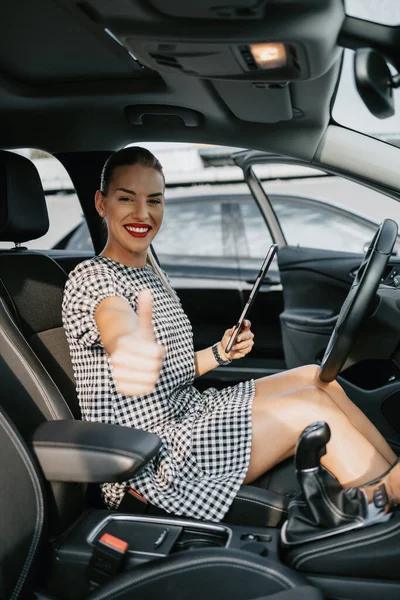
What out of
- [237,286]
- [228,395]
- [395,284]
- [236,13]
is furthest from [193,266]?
[236,13]

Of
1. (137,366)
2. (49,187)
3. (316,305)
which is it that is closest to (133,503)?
(137,366)

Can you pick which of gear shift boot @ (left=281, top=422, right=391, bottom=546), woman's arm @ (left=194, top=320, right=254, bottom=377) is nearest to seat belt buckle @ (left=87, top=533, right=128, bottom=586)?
gear shift boot @ (left=281, top=422, right=391, bottom=546)

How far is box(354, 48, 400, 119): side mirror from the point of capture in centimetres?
126

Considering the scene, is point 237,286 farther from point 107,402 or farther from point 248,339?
point 107,402

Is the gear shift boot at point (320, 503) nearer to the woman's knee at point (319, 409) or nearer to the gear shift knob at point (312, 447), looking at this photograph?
the gear shift knob at point (312, 447)

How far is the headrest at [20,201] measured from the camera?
2002 millimetres

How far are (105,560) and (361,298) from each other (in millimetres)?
913

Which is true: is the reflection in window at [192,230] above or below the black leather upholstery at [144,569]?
above

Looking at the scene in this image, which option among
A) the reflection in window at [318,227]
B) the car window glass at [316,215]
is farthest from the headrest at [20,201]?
the reflection in window at [318,227]

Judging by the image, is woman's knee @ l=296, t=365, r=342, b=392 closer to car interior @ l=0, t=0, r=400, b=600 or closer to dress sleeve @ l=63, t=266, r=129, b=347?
car interior @ l=0, t=0, r=400, b=600

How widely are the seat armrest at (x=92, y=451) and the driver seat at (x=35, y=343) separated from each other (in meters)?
0.08

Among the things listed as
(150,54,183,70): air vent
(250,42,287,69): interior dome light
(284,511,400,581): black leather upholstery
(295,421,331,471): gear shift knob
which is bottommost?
(284,511,400,581): black leather upholstery

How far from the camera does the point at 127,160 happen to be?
6.43ft

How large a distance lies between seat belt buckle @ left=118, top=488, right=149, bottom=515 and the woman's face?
665 millimetres
